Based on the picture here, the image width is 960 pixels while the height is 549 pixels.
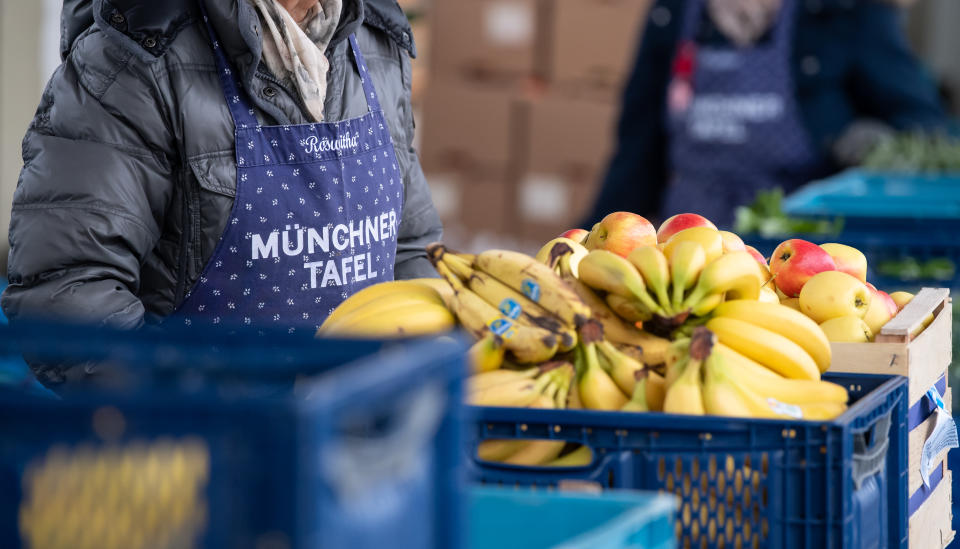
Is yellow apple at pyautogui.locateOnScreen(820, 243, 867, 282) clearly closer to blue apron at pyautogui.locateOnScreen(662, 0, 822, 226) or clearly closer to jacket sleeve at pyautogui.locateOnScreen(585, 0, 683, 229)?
blue apron at pyautogui.locateOnScreen(662, 0, 822, 226)

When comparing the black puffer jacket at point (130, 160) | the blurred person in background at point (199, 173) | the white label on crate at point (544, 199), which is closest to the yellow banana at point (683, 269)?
the blurred person in background at point (199, 173)

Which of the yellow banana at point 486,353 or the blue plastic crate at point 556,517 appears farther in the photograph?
the yellow banana at point 486,353

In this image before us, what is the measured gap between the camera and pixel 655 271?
145 centimetres

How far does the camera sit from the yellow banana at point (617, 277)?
1.44 metres

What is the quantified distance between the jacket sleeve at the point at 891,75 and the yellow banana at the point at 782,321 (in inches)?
175

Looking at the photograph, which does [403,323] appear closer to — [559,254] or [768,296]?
[559,254]

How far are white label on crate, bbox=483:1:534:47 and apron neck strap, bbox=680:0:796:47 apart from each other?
1551 millimetres

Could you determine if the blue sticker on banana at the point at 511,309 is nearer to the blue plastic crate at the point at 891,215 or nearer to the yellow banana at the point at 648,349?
the yellow banana at the point at 648,349

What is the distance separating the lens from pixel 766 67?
5.89 meters

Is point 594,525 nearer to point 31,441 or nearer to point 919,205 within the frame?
point 31,441

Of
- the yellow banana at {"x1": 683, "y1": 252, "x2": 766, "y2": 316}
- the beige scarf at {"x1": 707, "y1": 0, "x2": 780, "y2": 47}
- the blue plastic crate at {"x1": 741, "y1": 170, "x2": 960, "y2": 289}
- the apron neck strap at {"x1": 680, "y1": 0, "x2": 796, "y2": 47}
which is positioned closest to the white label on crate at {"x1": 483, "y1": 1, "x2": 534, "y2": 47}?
the apron neck strap at {"x1": 680, "y1": 0, "x2": 796, "y2": 47}

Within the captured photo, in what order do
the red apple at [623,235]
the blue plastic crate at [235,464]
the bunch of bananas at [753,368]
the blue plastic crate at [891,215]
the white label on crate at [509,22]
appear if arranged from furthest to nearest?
the white label on crate at [509,22] < the blue plastic crate at [891,215] < the red apple at [623,235] < the bunch of bananas at [753,368] < the blue plastic crate at [235,464]

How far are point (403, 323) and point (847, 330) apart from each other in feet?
2.08

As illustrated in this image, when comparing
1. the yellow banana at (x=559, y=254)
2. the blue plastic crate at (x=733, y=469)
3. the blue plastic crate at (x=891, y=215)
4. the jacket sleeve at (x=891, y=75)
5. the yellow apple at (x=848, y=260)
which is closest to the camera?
the blue plastic crate at (x=733, y=469)
